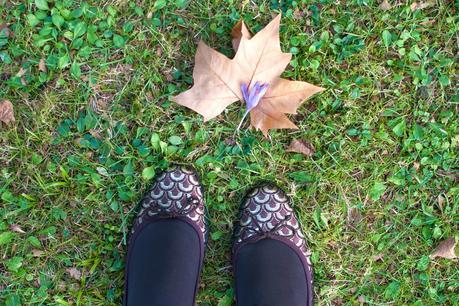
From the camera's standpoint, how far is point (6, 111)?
2.27 meters

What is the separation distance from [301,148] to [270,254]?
1.52 ft

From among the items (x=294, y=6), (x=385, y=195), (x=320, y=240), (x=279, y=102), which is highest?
(x=294, y=6)

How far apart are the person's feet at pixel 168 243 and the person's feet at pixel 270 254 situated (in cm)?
18

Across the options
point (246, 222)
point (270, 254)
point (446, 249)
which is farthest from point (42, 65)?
point (446, 249)

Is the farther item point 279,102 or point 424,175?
point 424,175

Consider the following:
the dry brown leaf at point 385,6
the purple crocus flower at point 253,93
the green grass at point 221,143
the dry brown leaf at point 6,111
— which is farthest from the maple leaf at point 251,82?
the dry brown leaf at point 6,111

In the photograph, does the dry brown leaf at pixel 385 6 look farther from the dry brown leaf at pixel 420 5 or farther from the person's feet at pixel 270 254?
the person's feet at pixel 270 254

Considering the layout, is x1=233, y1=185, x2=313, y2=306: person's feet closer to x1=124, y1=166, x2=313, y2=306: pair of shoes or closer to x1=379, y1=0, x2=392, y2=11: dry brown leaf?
x1=124, y1=166, x2=313, y2=306: pair of shoes

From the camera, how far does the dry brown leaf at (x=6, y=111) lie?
227 centimetres

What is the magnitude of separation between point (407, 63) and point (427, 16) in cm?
22

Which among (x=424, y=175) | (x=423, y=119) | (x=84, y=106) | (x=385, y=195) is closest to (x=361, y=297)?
(x=385, y=195)

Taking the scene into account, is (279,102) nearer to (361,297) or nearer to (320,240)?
(320,240)

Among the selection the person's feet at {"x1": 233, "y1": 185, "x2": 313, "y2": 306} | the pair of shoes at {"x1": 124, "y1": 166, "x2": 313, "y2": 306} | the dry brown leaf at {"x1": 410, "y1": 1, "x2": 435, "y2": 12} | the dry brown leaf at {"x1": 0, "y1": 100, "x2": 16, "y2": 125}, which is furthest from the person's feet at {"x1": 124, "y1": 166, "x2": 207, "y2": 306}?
the dry brown leaf at {"x1": 410, "y1": 1, "x2": 435, "y2": 12}

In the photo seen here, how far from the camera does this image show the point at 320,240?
2.29 metres
